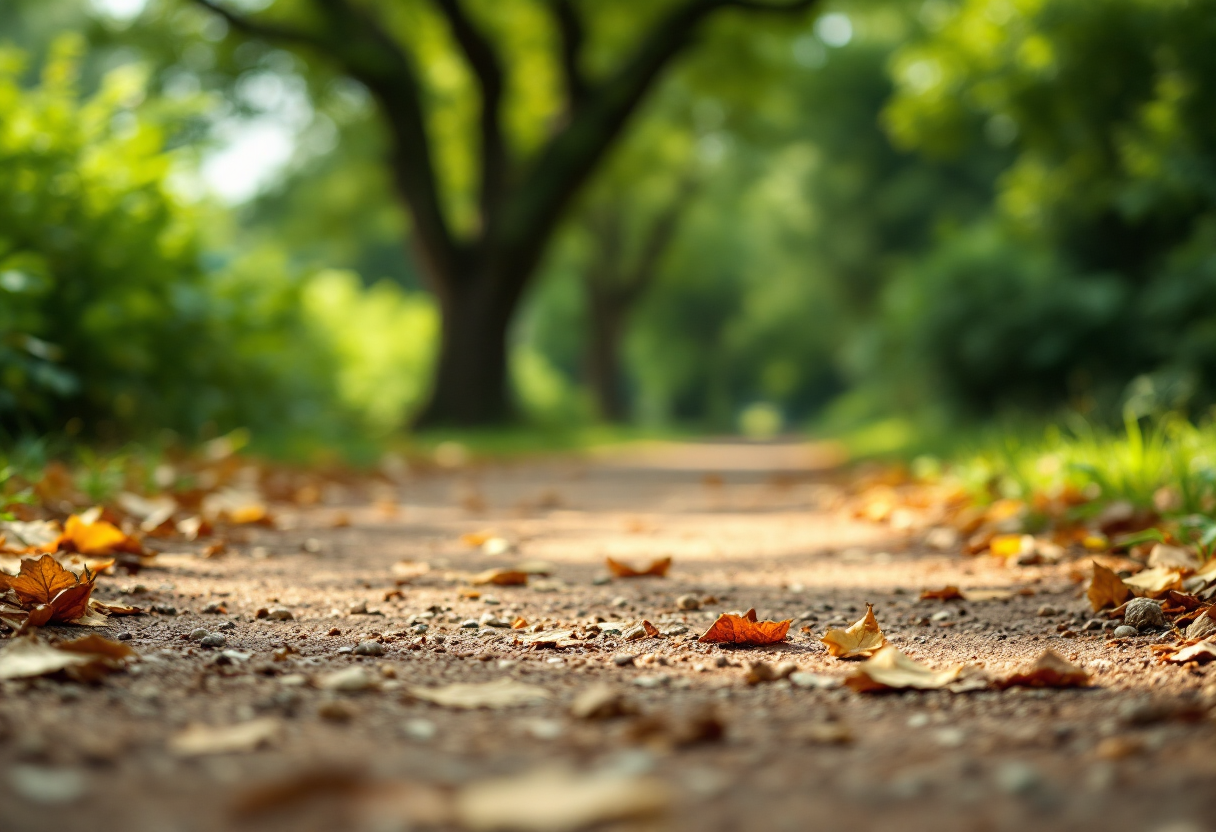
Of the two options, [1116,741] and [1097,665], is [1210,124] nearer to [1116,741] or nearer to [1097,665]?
[1097,665]

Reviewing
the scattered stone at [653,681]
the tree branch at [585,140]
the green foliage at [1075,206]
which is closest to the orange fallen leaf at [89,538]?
the scattered stone at [653,681]

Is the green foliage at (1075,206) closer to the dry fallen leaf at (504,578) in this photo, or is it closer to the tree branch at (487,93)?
the dry fallen leaf at (504,578)

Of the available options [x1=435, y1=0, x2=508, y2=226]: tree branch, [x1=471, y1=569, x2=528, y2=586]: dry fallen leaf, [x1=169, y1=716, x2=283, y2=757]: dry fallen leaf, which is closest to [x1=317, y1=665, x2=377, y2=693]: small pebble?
[x1=169, y1=716, x2=283, y2=757]: dry fallen leaf

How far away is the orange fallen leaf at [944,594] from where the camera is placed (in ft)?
8.54

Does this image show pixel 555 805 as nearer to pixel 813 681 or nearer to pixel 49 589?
pixel 813 681

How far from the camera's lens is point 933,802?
1.17 metres

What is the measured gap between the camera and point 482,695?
5.25 ft

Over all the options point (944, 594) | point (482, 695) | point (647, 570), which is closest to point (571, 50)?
point (647, 570)

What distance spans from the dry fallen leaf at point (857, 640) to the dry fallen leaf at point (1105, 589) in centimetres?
70

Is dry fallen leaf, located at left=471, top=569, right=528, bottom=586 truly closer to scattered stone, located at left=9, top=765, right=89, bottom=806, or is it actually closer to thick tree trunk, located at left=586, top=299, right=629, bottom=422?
scattered stone, located at left=9, top=765, right=89, bottom=806

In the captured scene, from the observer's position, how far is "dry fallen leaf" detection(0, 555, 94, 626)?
6.39 ft

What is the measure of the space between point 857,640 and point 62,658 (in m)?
1.49

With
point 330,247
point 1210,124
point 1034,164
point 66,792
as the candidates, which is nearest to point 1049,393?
point 1034,164

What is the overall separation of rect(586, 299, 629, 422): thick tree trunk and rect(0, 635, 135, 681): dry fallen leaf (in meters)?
24.0
